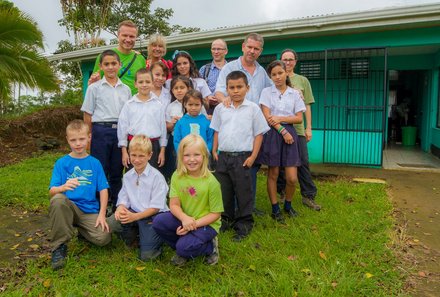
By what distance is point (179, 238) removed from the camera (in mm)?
3012

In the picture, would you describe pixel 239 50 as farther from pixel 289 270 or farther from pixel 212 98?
pixel 289 270

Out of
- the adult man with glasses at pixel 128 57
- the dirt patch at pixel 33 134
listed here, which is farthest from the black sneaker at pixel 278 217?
the dirt patch at pixel 33 134

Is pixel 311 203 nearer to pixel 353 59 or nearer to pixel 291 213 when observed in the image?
pixel 291 213

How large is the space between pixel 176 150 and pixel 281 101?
1249mm

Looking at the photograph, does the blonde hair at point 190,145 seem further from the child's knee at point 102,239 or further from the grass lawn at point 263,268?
the child's knee at point 102,239

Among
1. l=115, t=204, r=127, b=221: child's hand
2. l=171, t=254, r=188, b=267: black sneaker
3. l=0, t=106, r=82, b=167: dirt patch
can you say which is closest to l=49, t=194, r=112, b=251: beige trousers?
l=115, t=204, r=127, b=221: child's hand

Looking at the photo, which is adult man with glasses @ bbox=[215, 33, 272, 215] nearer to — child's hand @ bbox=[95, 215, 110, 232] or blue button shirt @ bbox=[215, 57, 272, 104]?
blue button shirt @ bbox=[215, 57, 272, 104]

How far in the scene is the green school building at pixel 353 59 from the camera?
266 inches

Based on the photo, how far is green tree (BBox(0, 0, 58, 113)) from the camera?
24.5 ft

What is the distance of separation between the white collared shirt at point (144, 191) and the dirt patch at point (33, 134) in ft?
21.3

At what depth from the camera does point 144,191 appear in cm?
328

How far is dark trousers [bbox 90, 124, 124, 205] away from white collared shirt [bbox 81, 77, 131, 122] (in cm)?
12

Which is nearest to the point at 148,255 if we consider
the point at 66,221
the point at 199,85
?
the point at 66,221

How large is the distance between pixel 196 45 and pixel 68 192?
6.18m
